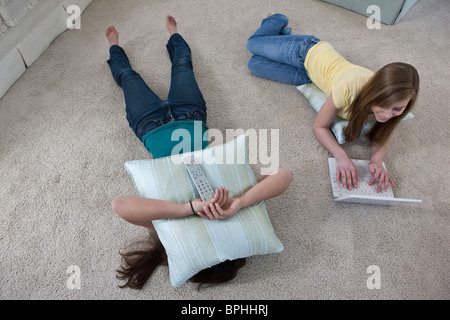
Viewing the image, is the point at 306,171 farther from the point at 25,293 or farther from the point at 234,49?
the point at 25,293

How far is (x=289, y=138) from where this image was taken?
137 centimetres

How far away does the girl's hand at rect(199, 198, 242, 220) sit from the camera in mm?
897

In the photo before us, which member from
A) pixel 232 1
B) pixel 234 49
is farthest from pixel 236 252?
pixel 232 1

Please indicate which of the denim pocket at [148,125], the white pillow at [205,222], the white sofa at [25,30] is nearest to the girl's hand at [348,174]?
the white pillow at [205,222]

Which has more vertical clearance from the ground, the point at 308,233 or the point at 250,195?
the point at 250,195

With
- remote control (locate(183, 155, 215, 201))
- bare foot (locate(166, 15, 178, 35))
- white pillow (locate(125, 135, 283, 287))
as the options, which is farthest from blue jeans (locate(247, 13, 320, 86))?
remote control (locate(183, 155, 215, 201))

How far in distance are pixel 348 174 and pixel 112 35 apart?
131cm

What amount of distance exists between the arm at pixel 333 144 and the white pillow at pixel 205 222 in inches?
15.4

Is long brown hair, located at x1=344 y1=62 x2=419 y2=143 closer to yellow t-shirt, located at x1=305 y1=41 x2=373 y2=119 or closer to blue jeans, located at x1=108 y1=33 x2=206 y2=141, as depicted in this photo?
yellow t-shirt, located at x1=305 y1=41 x2=373 y2=119

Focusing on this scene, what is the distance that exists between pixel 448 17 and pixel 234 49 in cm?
134

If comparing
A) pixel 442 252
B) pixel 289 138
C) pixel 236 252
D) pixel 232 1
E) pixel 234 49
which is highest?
pixel 232 1

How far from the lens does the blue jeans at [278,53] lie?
4.66 ft

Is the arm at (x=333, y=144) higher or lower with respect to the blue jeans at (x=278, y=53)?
lower

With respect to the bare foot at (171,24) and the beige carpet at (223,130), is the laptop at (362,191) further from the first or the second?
the bare foot at (171,24)
